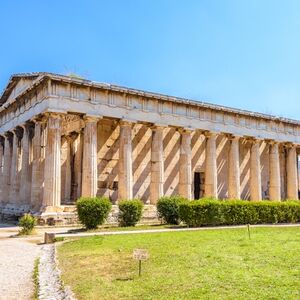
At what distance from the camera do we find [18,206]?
1095 inches

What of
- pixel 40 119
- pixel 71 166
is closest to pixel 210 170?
pixel 71 166

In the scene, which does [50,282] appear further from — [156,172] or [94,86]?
[156,172]

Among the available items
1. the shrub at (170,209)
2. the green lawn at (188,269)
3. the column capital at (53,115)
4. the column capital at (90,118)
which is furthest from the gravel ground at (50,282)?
the column capital at (90,118)

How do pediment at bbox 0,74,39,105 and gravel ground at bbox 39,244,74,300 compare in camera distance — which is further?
pediment at bbox 0,74,39,105

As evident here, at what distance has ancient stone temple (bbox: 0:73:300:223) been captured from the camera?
25.2 metres

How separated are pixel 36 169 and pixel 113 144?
6925 millimetres

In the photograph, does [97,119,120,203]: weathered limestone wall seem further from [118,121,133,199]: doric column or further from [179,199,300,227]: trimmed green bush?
[179,199,300,227]: trimmed green bush

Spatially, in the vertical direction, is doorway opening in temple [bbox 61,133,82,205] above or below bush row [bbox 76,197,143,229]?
above

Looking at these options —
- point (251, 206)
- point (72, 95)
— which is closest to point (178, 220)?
point (251, 206)

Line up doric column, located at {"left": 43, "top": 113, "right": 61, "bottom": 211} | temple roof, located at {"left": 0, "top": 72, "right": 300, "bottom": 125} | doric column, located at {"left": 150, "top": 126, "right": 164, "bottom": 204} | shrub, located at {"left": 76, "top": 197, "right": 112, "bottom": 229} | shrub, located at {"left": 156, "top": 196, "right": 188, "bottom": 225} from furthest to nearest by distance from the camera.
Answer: doric column, located at {"left": 150, "top": 126, "right": 164, "bottom": 204}
temple roof, located at {"left": 0, "top": 72, "right": 300, "bottom": 125}
doric column, located at {"left": 43, "top": 113, "right": 61, "bottom": 211}
shrub, located at {"left": 156, "top": 196, "right": 188, "bottom": 225}
shrub, located at {"left": 76, "top": 197, "right": 112, "bottom": 229}

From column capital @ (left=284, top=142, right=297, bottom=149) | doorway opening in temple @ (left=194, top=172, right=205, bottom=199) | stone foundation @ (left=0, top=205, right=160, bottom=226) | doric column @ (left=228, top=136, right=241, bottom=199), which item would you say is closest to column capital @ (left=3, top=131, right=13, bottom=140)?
stone foundation @ (left=0, top=205, right=160, bottom=226)

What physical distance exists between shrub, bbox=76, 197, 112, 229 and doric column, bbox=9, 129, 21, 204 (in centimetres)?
1108

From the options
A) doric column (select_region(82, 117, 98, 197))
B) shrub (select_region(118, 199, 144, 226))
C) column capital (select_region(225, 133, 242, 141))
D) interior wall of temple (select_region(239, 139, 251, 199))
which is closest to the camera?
shrub (select_region(118, 199, 144, 226))

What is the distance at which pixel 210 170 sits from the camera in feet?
102
